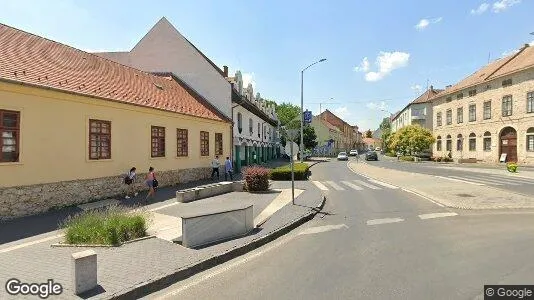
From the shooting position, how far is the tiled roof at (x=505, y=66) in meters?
39.8

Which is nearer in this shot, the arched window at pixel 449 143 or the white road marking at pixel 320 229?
the white road marking at pixel 320 229

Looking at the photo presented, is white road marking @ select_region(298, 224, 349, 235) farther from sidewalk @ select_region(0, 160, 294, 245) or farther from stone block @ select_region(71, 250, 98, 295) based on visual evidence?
→ sidewalk @ select_region(0, 160, 294, 245)

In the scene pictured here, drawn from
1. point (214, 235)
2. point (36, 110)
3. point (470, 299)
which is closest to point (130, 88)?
point (36, 110)

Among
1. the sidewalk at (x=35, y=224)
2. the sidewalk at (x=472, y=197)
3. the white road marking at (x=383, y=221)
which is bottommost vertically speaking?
the white road marking at (x=383, y=221)

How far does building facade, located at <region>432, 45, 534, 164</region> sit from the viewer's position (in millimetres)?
38641

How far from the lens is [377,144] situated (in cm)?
17100

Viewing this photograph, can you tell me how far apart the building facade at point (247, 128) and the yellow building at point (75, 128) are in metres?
8.41

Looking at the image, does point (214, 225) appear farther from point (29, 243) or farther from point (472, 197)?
point (472, 197)

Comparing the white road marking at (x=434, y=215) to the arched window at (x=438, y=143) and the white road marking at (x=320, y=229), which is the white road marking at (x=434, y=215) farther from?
the arched window at (x=438, y=143)

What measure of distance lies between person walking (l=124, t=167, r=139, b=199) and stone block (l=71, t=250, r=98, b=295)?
10.4 meters

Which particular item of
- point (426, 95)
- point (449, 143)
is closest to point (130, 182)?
point (449, 143)

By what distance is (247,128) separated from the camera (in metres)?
35.5

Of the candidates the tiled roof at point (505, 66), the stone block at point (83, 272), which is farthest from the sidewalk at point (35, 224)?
the tiled roof at point (505, 66)

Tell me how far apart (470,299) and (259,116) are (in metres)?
37.9
